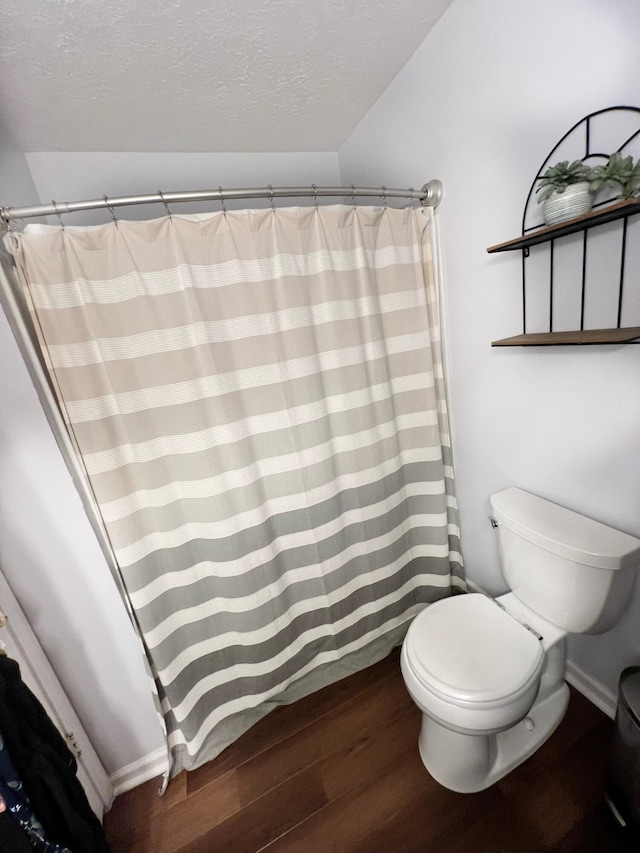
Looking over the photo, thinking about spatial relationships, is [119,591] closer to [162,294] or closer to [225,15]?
[162,294]

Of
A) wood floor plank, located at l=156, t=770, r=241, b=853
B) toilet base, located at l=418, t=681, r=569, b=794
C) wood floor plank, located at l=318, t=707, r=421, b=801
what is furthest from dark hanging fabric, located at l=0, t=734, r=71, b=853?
toilet base, located at l=418, t=681, r=569, b=794

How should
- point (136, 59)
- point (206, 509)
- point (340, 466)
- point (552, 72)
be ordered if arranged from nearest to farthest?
point (552, 72), point (136, 59), point (206, 509), point (340, 466)

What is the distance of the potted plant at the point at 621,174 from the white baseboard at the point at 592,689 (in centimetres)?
155

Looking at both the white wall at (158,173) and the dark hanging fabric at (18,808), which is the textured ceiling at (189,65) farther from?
the dark hanging fabric at (18,808)

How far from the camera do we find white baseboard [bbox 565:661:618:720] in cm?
122

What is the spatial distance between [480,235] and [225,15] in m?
0.96

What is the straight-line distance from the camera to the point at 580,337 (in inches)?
35.8

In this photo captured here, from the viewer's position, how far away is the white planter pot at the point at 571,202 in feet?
2.70

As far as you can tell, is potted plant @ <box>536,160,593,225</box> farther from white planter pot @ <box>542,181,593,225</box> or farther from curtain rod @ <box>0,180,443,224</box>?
curtain rod @ <box>0,180,443,224</box>

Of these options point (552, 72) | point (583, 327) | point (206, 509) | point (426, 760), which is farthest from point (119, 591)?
point (552, 72)

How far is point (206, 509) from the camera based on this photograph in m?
1.16

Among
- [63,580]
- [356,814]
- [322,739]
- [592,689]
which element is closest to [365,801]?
[356,814]

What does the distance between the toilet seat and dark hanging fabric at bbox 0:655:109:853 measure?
0.90 m

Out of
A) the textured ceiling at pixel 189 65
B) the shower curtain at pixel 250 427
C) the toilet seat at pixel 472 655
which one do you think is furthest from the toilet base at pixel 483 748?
the textured ceiling at pixel 189 65
